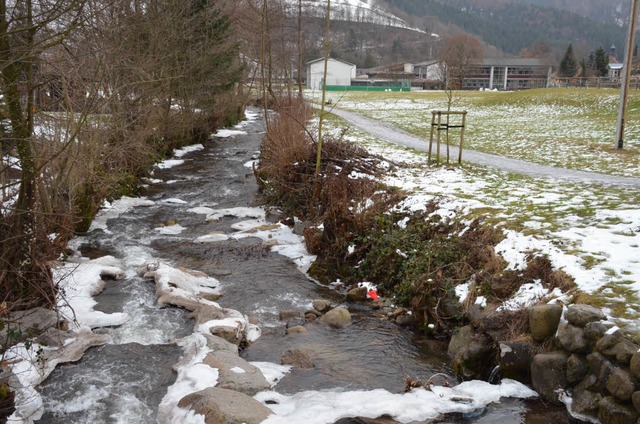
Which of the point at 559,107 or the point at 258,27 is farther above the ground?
the point at 258,27

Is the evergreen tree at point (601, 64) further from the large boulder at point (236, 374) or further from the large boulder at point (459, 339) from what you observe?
the large boulder at point (236, 374)

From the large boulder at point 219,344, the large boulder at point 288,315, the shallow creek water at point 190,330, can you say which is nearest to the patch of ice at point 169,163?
the shallow creek water at point 190,330

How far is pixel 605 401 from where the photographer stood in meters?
6.43

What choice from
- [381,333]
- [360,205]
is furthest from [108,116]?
[381,333]

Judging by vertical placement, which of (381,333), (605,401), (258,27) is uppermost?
(258,27)

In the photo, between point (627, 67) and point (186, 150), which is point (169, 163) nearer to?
point (186, 150)

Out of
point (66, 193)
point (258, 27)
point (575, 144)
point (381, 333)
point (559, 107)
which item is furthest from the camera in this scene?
point (559, 107)

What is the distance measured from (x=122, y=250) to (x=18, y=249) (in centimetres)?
470

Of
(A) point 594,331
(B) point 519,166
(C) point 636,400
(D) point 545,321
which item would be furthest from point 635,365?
(B) point 519,166

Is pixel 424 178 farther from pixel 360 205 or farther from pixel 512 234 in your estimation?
pixel 512 234

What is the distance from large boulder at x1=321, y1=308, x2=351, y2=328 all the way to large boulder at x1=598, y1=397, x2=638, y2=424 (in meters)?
4.55

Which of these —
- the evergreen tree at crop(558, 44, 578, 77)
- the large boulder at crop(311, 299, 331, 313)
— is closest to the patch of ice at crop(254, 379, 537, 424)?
the large boulder at crop(311, 299, 331, 313)

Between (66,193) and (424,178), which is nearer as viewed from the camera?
(66,193)

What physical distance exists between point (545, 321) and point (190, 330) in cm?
569
